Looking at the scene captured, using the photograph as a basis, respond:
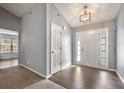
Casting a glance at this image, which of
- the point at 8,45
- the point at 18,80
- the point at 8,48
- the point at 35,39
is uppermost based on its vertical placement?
the point at 35,39

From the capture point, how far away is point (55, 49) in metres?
3.33

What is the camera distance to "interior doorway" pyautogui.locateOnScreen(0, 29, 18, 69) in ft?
14.2

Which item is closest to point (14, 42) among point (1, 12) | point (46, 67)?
point (1, 12)

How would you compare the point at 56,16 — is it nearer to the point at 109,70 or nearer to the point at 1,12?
the point at 1,12

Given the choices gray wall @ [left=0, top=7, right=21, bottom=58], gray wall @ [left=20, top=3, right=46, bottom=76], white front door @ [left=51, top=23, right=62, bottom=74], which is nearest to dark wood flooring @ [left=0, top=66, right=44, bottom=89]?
gray wall @ [left=20, top=3, right=46, bottom=76]

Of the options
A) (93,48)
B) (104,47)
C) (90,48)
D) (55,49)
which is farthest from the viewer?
(90,48)

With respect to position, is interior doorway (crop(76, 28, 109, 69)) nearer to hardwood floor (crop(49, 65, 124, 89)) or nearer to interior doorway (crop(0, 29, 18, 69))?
hardwood floor (crop(49, 65, 124, 89))

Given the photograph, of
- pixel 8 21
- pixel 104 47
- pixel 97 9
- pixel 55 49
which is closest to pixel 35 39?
pixel 55 49

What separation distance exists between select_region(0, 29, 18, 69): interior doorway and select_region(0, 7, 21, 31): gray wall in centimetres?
21

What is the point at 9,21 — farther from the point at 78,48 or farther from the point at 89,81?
the point at 89,81

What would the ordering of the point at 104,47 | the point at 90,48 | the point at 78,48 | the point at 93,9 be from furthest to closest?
the point at 78,48 → the point at 90,48 → the point at 104,47 → the point at 93,9

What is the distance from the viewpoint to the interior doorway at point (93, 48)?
384cm

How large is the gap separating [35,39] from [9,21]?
2071mm

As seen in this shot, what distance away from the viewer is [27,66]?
3928 mm
